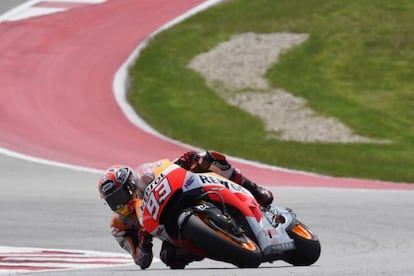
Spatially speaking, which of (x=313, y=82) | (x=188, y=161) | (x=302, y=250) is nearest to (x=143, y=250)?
(x=188, y=161)

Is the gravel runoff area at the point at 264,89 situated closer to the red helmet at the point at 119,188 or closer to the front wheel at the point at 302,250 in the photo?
the front wheel at the point at 302,250

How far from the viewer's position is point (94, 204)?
12.7 m

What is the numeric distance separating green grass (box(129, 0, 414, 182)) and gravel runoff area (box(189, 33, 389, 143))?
24 centimetres

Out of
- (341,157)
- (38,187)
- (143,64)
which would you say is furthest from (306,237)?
(143,64)

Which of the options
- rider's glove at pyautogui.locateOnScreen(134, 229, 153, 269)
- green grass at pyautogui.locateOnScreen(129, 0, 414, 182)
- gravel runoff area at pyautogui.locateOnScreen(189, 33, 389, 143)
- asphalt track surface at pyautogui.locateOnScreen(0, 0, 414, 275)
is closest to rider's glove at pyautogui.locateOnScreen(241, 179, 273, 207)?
asphalt track surface at pyautogui.locateOnScreen(0, 0, 414, 275)

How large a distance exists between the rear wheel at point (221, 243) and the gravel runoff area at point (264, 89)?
1214 centimetres

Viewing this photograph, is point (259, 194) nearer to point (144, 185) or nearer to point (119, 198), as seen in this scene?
point (144, 185)

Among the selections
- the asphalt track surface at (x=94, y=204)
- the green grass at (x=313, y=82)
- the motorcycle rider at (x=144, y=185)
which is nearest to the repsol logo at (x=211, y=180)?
the motorcycle rider at (x=144, y=185)

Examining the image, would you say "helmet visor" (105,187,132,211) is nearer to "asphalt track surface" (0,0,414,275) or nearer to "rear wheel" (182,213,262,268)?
"asphalt track surface" (0,0,414,275)

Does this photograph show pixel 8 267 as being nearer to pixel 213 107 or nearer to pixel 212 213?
pixel 212 213

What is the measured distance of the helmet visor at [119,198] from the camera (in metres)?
7.96

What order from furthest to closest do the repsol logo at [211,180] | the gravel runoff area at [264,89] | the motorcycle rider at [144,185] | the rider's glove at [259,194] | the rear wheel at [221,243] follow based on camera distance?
the gravel runoff area at [264,89], the rider's glove at [259,194], the motorcycle rider at [144,185], the repsol logo at [211,180], the rear wheel at [221,243]

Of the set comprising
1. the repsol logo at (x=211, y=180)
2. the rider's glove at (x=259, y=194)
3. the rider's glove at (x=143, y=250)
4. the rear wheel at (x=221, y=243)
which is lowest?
the rider's glove at (x=143, y=250)

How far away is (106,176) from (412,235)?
374cm
